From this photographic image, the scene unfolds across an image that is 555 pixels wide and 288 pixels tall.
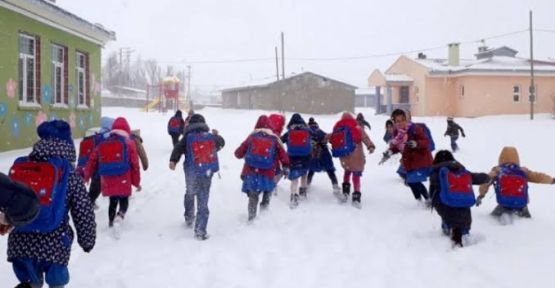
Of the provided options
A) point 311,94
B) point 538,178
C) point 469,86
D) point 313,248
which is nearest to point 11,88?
point 313,248

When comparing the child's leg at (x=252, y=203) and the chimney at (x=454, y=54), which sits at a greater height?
the chimney at (x=454, y=54)

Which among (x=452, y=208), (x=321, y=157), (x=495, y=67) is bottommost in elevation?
(x=452, y=208)

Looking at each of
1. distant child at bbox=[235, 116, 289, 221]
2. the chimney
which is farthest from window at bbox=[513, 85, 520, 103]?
distant child at bbox=[235, 116, 289, 221]

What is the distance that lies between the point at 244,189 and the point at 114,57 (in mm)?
108136

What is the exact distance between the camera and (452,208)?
6.57 metres

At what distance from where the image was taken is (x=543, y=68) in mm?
36719

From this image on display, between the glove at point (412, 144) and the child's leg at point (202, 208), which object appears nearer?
the child's leg at point (202, 208)

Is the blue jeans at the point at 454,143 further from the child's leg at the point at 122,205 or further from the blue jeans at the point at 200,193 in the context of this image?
the child's leg at the point at 122,205

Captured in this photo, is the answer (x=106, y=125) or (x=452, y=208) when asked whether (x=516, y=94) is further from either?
(x=106, y=125)

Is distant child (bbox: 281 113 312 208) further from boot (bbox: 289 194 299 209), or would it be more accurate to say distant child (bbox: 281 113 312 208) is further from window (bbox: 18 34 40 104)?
window (bbox: 18 34 40 104)

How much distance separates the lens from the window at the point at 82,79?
18.3 meters

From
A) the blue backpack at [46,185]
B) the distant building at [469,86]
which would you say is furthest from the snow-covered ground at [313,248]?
the distant building at [469,86]

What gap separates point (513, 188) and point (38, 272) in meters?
6.17

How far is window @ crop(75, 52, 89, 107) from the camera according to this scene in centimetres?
1833
